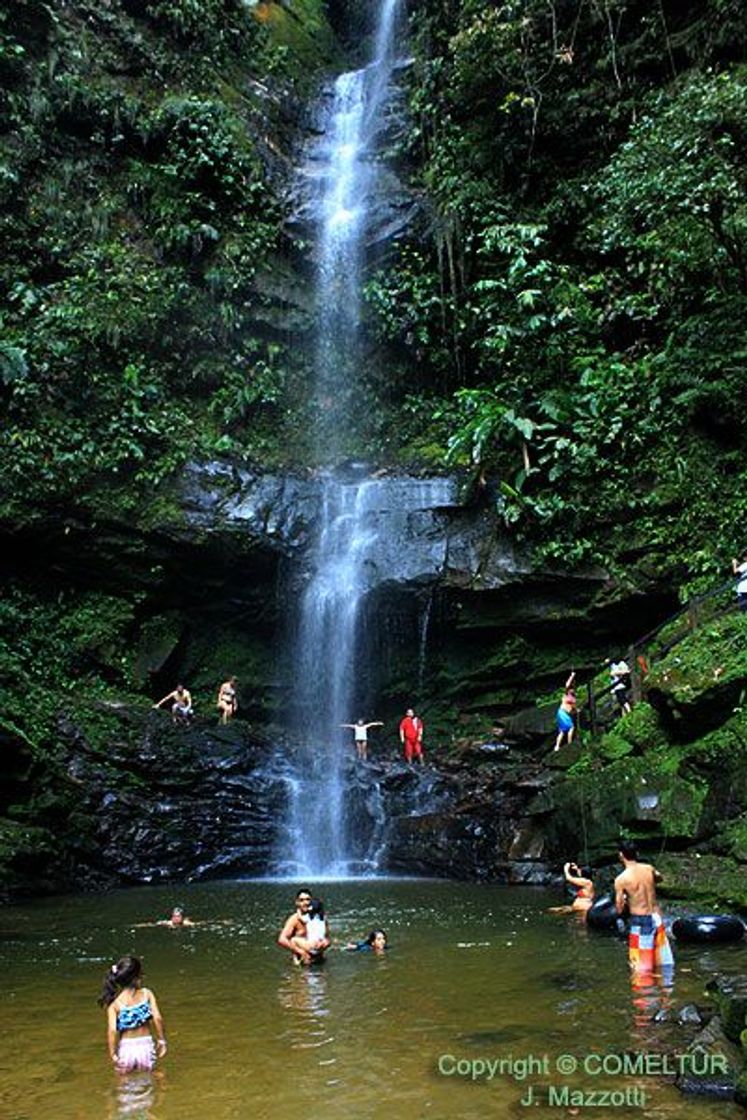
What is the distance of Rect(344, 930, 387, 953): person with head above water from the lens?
30.5 feet

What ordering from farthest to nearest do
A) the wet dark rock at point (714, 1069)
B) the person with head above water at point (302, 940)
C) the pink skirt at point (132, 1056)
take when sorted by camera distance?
→ the person with head above water at point (302, 940), the pink skirt at point (132, 1056), the wet dark rock at point (714, 1069)

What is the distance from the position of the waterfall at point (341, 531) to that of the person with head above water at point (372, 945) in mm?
6324

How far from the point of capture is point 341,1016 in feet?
23.2

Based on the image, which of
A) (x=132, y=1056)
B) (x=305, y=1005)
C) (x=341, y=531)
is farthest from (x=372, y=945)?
(x=341, y=531)

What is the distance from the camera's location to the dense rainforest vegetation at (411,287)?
59.1 ft

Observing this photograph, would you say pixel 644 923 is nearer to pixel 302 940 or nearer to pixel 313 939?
pixel 313 939

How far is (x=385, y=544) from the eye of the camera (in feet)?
65.5

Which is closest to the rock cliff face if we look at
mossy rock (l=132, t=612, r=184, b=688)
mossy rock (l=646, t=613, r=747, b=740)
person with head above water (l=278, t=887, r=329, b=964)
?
mossy rock (l=132, t=612, r=184, b=688)

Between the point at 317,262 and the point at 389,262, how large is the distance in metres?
1.93

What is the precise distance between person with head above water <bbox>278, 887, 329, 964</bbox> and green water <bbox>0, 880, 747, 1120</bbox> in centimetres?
17

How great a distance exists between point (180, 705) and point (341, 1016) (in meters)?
12.1

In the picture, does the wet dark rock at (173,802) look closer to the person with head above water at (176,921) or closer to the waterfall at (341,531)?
the waterfall at (341,531)

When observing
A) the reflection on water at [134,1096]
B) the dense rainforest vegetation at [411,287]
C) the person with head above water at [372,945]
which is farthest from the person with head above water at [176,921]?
the reflection on water at [134,1096]

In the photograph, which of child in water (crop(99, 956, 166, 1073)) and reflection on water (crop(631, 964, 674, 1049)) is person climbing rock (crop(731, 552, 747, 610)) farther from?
child in water (crop(99, 956, 166, 1073))
